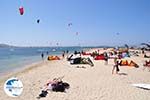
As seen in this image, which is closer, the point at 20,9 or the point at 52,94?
the point at 52,94

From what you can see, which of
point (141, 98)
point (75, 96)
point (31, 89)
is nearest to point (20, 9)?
point (31, 89)

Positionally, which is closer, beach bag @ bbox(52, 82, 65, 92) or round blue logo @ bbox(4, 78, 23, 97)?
round blue logo @ bbox(4, 78, 23, 97)

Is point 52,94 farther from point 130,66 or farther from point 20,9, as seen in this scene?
point 130,66

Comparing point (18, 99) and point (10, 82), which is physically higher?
point (10, 82)

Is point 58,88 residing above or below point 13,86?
below

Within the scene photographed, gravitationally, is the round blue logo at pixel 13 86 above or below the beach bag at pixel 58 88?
above

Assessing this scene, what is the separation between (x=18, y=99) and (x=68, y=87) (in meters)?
2.99

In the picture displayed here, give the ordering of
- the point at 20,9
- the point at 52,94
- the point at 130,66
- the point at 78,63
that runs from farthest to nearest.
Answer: the point at 78,63
the point at 130,66
the point at 20,9
the point at 52,94

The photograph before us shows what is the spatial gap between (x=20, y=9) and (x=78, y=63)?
1634cm

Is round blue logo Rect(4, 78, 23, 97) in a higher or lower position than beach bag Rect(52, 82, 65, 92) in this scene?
higher

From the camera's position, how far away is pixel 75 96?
37.8 feet

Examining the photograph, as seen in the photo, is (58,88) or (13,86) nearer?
(13,86)

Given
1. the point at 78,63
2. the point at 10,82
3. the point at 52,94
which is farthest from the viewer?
the point at 78,63

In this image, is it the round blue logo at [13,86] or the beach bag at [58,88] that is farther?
the beach bag at [58,88]
